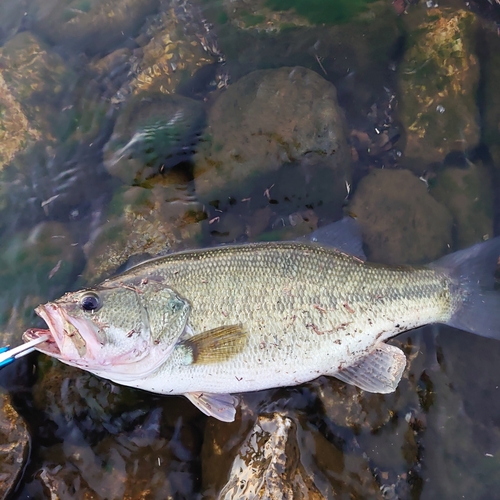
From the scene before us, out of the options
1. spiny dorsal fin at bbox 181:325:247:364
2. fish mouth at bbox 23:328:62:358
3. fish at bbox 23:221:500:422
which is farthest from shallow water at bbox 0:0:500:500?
fish mouth at bbox 23:328:62:358

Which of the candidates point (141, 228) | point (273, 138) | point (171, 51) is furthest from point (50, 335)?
point (171, 51)

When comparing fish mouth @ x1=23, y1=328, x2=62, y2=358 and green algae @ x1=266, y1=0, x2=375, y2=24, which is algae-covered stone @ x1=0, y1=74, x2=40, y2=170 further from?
green algae @ x1=266, y1=0, x2=375, y2=24

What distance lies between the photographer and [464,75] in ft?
13.3

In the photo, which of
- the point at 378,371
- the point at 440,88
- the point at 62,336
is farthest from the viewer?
the point at 440,88

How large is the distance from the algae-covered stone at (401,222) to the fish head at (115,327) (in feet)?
6.25

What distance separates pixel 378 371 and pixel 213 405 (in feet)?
4.36

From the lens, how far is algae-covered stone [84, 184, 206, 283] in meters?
3.69

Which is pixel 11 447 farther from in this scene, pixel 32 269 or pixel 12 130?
pixel 12 130

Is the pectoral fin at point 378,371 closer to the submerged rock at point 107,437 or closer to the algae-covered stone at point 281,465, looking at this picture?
the algae-covered stone at point 281,465

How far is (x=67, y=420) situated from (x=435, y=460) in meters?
3.03

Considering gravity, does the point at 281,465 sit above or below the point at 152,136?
below

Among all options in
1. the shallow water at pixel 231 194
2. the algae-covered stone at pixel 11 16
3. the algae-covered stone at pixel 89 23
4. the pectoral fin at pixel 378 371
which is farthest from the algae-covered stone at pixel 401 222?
the algae-covered stone at pixel 11 16

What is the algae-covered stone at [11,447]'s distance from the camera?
10.4ft

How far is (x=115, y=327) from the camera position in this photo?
292 centimetres
